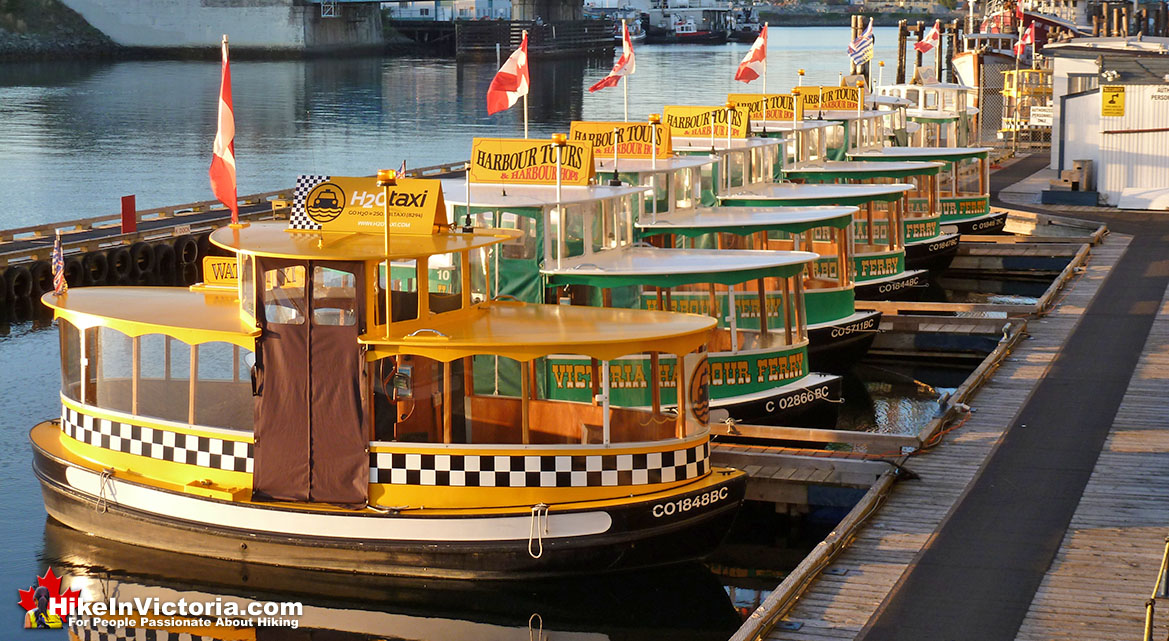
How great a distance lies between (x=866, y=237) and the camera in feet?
108

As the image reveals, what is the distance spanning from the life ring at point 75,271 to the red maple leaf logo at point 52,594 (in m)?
18.4

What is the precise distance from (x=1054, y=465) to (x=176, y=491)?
10.7m

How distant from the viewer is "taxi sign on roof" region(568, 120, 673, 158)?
2783 cm

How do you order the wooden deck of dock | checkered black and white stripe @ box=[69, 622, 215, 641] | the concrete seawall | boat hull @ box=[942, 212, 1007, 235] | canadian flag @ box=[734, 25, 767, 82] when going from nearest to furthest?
1. the wooden deck of dock
2. checkered black and white stripe @ box=[69, 622, 215, 641]
3. canadian flag @ box=[734, 25, 767, 82]
4. boat hull @ box=[942, 212, 1007, 235]
5. the concrete seawall

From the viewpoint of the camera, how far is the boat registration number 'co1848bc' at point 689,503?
16.3m

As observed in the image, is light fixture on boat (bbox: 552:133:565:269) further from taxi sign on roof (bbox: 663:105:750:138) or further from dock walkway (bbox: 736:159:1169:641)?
taxi sign on roof (bbox: 663:105:750:138)

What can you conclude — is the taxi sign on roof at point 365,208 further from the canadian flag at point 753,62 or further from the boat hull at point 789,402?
the canadian flag at point 753,62

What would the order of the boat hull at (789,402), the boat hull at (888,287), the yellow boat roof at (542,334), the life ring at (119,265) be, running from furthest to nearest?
1. the life ring at (119,265)
2. the boat hull at (888,287)
3. the boat hull at (789,402)
4. the yellow boat roof at (542,334)

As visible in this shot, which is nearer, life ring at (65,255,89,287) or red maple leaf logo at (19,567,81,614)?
red maple leaf logo at (19,567,81,614)

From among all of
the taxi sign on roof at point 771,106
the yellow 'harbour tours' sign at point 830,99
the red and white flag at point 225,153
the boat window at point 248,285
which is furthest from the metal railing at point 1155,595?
the yellow 'harbour tours' sign at point 830,99

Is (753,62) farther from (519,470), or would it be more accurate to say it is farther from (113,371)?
(519,470)

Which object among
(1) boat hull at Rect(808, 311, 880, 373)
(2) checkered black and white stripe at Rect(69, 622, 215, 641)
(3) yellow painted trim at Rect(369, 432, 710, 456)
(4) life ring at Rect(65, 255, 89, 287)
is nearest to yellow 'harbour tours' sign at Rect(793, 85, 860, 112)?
(1) boat hull at Rect(808, 311, 880, 373)

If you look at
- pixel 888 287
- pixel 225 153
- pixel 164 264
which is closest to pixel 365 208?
pixel 225 153

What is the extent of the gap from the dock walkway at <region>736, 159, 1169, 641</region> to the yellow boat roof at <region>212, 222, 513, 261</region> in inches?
224
